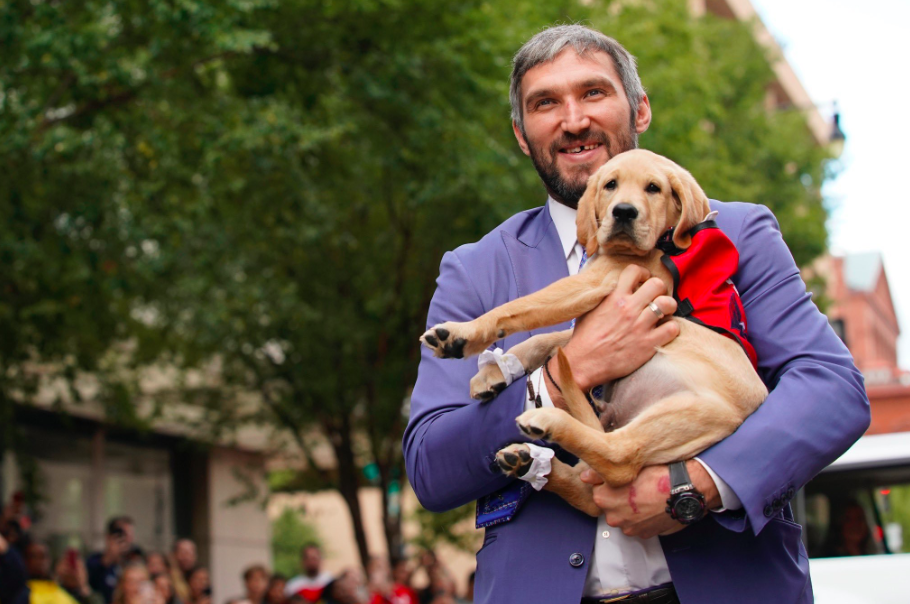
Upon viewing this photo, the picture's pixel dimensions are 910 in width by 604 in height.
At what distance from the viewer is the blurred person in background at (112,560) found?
9508 millimetres

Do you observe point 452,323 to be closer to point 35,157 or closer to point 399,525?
point 35,157

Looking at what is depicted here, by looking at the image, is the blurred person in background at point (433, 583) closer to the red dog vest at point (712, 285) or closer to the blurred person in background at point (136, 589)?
the blurred person in background at point (136, 589)

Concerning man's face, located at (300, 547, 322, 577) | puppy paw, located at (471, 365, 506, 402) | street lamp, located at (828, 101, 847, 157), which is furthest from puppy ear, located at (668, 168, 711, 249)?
street lamp, located at (828, 101, 847, 157)

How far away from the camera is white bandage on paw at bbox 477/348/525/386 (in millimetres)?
2604

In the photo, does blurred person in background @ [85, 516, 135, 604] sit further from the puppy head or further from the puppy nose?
the puppy nose

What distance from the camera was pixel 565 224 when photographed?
9.91ft

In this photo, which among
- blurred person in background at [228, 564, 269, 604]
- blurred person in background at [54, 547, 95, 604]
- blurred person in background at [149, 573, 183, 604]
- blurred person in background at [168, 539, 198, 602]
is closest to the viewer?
blurred person in background at [149, 573, 183, 604]

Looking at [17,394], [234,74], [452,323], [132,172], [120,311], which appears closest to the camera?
[452,323]

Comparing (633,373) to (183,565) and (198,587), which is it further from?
(183,565)

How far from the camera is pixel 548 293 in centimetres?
264

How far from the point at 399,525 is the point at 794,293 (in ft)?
47.5

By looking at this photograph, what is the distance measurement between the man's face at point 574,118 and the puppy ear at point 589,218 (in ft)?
0.37

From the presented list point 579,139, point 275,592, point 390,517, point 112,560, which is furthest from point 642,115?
point 390,517

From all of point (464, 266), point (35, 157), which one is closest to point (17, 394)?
point (35, 157)
